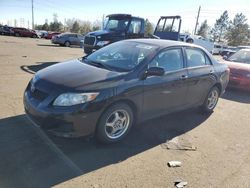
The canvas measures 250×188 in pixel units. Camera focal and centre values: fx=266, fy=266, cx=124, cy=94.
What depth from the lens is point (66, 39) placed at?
27.8 m

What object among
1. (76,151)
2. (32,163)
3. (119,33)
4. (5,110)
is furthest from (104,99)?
(119,33)

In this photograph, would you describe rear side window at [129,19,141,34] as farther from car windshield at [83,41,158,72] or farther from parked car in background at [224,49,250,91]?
car windshield at [83,41,158,72]

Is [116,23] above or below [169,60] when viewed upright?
above

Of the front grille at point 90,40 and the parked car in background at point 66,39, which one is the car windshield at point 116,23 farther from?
the parked car in background at point 66,39

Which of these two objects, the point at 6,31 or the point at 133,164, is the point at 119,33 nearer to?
the point at 133,164

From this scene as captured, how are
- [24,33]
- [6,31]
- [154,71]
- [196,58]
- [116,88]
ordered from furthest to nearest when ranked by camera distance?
[24,33] → [6,31] → [196,58] → [154,71] → [116,88]

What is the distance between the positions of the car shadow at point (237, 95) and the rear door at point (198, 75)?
2410 millimetres

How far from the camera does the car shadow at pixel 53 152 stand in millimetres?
3256

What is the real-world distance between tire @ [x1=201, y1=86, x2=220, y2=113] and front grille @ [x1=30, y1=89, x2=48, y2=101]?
3733mm

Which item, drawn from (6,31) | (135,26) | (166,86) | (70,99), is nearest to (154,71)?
(166,86)

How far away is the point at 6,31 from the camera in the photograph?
39.6 metres

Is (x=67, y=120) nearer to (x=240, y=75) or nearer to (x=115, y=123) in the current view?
(x=115, y=123)

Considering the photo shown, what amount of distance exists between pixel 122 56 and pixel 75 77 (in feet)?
3.79

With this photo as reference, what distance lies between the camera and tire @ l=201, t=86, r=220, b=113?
6.16 metres
